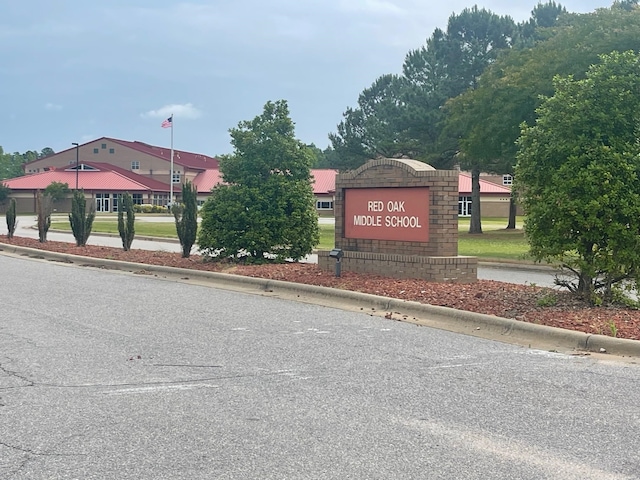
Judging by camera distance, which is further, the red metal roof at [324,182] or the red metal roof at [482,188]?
the red metal roof at [324,182]

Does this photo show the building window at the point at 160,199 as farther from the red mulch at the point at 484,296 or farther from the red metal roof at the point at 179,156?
the red mulch at the point at 484,296

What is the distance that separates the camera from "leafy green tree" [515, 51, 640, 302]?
9227 mm

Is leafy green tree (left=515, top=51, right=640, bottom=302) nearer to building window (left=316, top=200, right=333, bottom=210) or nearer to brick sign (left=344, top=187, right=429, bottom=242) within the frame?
brick sign (left=344, top=187, right=429, bottom=242)

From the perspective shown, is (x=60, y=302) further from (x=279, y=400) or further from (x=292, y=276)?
(x=279, y=400)

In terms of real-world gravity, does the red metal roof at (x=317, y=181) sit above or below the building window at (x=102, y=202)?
above

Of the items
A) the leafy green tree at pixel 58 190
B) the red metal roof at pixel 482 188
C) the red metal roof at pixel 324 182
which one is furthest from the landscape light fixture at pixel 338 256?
the red metal roof at pixel 324 182

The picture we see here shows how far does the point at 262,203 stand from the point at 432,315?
23.1 ft

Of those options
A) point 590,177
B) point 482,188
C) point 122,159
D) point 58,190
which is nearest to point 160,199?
point 122,159

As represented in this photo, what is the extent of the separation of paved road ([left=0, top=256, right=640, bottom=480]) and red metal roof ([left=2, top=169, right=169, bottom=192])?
75.5m

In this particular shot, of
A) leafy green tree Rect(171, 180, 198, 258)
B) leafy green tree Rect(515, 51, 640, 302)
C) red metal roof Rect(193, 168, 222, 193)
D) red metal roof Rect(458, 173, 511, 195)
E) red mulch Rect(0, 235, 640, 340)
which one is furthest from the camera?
red metal roof Rect(193, 168, 222, 193)

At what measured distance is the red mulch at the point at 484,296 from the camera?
28.6 feet

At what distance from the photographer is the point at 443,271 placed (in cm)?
1217

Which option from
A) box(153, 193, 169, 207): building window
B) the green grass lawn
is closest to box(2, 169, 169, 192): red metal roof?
box(153, 193, 169, 207): building window

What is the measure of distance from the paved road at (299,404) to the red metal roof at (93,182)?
75.5m
